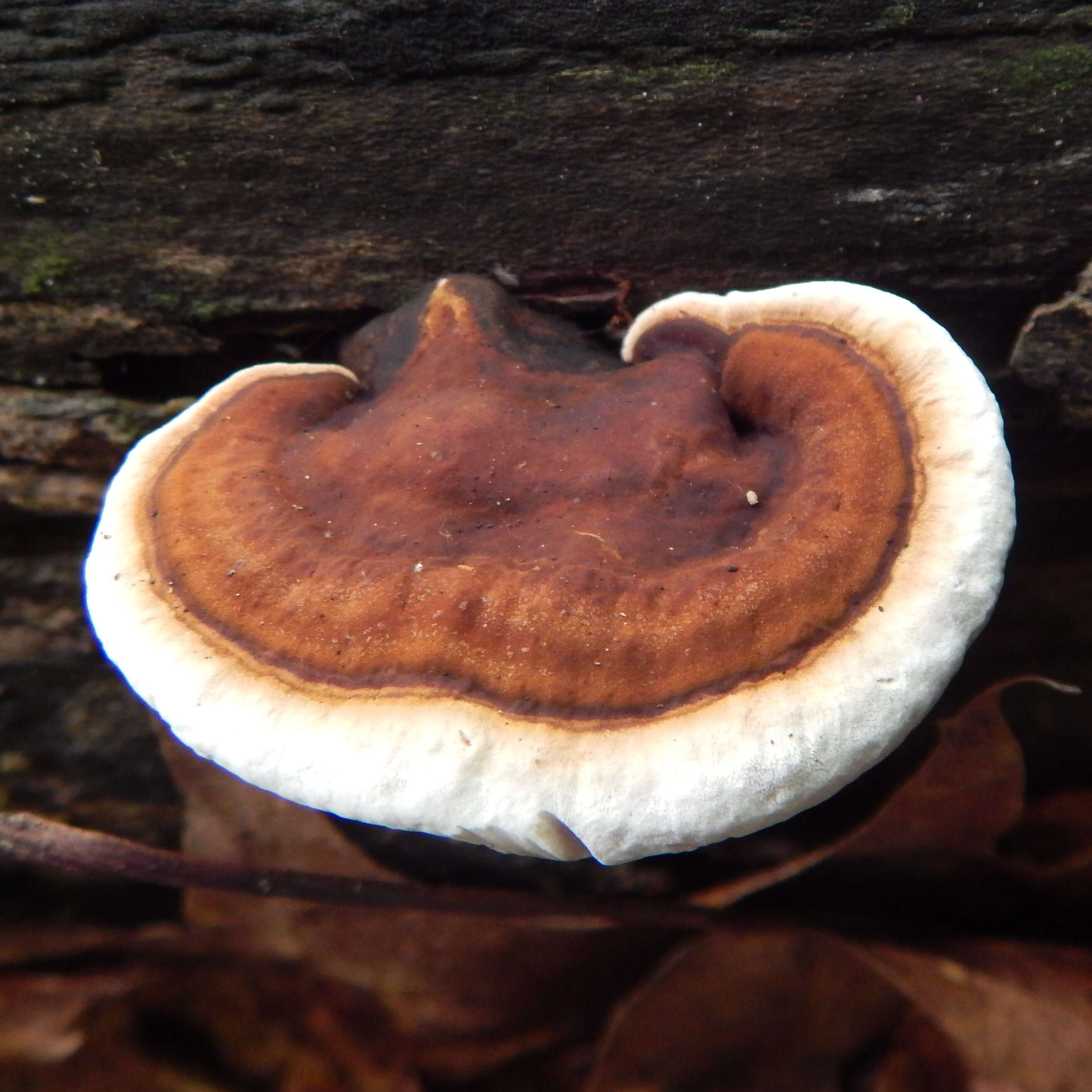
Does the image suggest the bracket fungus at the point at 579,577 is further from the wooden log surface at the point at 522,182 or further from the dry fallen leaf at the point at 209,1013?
the dry fallen leaf at the point at 209,1013

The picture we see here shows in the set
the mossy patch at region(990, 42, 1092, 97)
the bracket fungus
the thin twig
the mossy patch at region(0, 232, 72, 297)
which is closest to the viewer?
the bracket fungus

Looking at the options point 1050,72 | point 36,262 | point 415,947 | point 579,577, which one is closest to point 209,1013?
point 415,947

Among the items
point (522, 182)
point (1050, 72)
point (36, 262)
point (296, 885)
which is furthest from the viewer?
point (296, 885)

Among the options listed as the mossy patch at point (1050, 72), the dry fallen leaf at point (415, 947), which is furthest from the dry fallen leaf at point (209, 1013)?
the mossy patch at point (1050, 72)

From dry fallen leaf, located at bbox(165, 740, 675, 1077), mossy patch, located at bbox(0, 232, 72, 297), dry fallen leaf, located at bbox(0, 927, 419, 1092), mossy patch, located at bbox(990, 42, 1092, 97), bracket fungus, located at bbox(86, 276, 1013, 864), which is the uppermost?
mossy patch, located at bbox(990, 42, 1092, 97)

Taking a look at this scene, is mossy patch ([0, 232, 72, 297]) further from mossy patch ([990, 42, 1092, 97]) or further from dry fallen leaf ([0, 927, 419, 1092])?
mossy patch ([990, 42, 1092, 97])

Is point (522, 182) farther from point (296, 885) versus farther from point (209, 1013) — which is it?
point (209, 1013)

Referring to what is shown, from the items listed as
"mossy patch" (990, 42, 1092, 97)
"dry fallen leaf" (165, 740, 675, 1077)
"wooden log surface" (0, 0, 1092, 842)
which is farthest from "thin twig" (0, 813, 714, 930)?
"mossy patch" (990, 42, 1092, 97)
